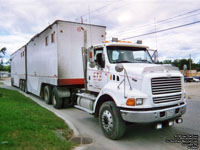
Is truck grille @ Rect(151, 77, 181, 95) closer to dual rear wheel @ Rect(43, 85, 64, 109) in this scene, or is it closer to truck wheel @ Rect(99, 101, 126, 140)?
truck wheel @ Rect(99, 101, 126, 140)

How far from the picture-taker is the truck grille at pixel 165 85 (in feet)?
15.5

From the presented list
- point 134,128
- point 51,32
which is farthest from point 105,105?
point 51,32

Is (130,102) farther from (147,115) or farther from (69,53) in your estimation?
(69,53)

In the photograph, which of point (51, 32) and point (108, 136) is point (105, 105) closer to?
point (108, 136)

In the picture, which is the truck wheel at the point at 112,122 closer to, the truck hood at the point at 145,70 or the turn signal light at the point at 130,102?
the turn signal light at the point at 130,102

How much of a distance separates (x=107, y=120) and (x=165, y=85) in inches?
70.8

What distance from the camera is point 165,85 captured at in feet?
16.0

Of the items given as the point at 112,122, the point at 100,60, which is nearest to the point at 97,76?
the point at 100,60

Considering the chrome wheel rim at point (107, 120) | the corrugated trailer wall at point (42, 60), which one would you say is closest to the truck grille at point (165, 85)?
the chrome wheel rim at point (107, 120)

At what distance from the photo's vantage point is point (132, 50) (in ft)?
21.2

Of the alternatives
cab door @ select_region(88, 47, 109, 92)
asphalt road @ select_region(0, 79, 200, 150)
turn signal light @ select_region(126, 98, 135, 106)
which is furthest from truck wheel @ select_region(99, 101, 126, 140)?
cab door @ select_region(88, 47, 109, 92)

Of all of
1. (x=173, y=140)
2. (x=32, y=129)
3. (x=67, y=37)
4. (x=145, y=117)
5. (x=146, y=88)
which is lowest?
(x=173, y=140)

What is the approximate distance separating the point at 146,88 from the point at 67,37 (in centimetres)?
561

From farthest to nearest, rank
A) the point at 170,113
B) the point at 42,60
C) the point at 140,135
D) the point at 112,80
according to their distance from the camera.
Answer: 1. the point at 42,60
2. the point at 140,135
3. the point at 112,80
4. the point at 170,113
